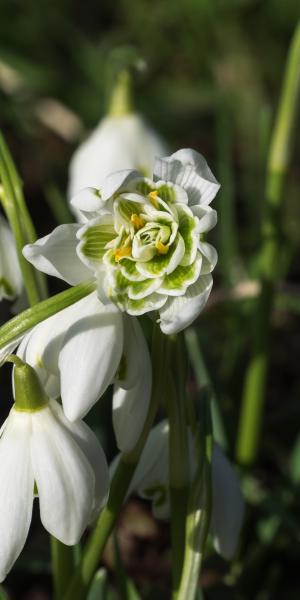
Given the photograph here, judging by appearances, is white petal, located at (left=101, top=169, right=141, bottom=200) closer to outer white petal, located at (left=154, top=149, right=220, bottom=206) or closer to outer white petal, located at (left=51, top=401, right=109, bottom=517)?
outer white petal, located at (left=154, top=149, right=220, bottom=206)

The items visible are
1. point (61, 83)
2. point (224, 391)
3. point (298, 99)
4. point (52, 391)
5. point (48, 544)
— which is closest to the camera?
point (52, 391)

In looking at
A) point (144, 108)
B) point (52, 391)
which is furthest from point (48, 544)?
point (144, 108)

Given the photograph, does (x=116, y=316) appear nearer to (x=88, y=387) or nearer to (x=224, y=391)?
(x=88, y=387)

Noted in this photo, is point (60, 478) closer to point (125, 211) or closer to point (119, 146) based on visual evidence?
point (125, 211)

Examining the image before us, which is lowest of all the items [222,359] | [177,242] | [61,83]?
[222,359]

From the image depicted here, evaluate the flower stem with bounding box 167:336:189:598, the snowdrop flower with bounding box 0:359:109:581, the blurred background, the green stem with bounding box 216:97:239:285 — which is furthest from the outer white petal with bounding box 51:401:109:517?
the green stem with bounding box 216:97:239:285

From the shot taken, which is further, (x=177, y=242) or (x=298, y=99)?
(x=298, y=99)
